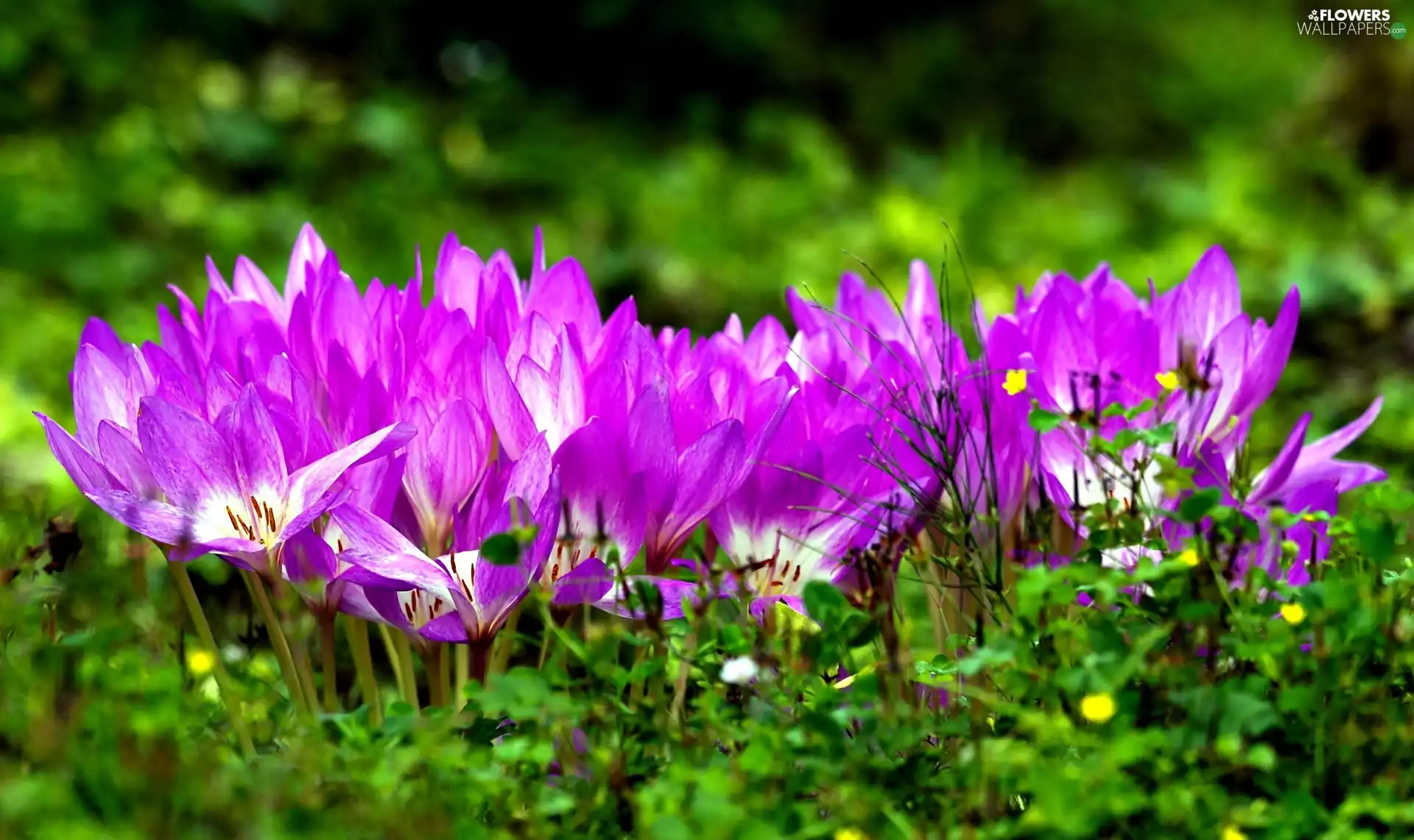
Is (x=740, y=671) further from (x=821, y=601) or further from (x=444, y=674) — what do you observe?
(x=444, y=674)

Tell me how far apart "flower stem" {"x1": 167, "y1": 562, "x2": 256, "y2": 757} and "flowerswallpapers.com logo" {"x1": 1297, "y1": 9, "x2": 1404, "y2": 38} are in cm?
400

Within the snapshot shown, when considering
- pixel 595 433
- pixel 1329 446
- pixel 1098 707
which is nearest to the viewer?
pixel 1098 707

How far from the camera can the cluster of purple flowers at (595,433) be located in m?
1.41

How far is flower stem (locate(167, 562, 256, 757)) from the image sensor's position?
4.37 feet

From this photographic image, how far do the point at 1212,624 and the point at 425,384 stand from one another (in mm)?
857

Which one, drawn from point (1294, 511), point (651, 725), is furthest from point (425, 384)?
point (1294, 511)

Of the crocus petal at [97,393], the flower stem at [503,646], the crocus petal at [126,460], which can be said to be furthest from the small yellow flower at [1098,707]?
the crocus petal at [97,393]

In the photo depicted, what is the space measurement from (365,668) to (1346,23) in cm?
497

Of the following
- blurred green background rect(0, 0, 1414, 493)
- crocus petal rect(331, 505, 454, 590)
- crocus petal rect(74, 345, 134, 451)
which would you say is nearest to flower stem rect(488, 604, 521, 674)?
crocus petal rect(331, 505, 454, 590)

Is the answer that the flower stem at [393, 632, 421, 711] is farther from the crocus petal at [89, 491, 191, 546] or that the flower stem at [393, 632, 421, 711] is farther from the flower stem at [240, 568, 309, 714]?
the crocus petal at [89, 491, 191, 546]

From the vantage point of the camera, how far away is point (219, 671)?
53.9 inches

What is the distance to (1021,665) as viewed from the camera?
132cm

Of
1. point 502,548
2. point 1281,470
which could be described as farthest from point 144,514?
point 1281,470

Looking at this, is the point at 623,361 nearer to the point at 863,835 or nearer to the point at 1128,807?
the point at 863,835
